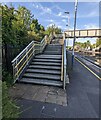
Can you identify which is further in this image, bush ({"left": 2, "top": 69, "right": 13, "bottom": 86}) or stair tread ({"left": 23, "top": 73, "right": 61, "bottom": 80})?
stair tread ({"left": 23, "top": 73, "right": 61, "bottom": 80})

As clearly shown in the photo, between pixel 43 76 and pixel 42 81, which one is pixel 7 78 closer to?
pixel 42 81

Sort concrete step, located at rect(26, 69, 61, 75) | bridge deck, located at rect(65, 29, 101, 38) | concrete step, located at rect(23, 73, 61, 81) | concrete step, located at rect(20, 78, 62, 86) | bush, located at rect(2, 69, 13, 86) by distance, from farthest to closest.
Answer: bridge deck, located at rect(65, 29, 101, 38) → concrete step, located at rect(26, 69, 61, 75) → concrete step, located at rect(23, 73, 61, 81) → concrete step, located at rect(20, 78, 62, 86) → bush, located at rect(2, 69, 13, 86)

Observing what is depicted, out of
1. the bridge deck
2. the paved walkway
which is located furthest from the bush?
the bridge deck

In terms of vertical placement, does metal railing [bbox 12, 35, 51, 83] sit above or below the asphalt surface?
above

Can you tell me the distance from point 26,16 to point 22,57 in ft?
54.2

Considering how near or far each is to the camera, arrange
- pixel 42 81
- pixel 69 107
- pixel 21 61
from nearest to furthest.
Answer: pixel 69 107 → pixel 42 81 → pixel 21 61

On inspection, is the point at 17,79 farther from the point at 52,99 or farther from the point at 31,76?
the point at 52,99

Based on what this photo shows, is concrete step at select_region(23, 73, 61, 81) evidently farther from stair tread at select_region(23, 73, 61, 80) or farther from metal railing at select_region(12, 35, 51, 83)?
metal railing at select_region(12, 35, 51, 83)

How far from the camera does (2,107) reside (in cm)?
360

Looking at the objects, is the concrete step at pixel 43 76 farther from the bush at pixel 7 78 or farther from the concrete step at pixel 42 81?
the bush at pixel 7 78

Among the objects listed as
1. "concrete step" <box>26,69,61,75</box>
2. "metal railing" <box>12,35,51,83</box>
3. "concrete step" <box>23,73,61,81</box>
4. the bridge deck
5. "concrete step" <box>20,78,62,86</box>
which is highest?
the bridge deck

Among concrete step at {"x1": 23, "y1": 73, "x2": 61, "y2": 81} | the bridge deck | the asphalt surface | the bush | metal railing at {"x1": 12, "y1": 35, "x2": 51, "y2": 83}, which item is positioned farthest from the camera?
the bridge deck

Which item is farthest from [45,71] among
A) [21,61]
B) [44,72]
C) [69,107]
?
[69,107]

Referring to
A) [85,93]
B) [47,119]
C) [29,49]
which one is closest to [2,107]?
[47,119]
